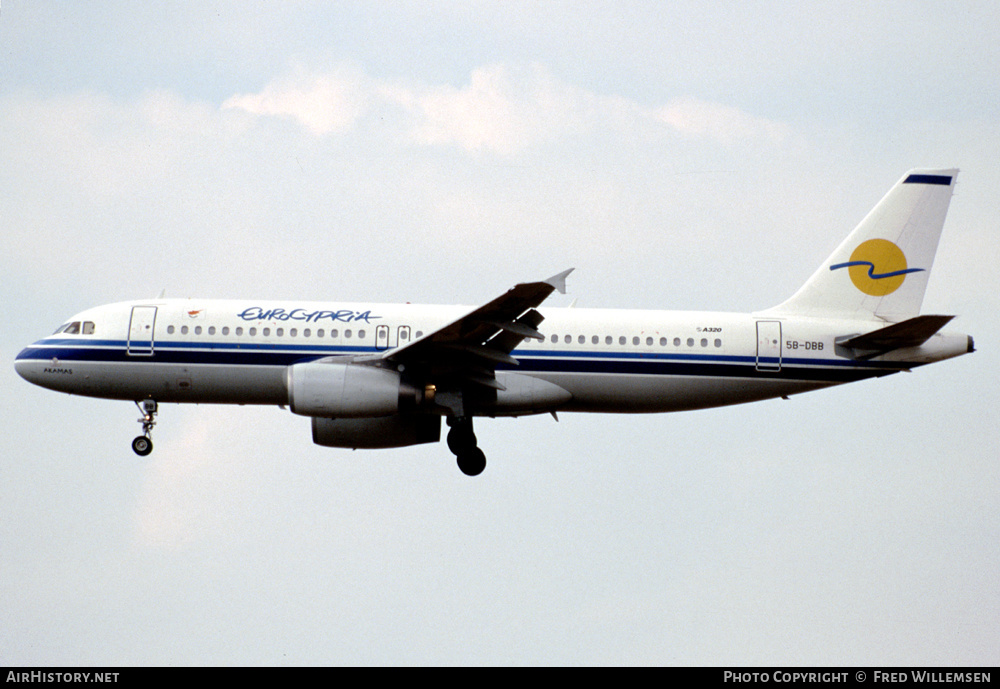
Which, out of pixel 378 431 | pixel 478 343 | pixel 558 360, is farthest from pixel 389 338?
pixel 558 360

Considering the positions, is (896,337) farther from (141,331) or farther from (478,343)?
(141,331)

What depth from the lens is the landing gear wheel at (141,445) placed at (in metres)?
32.2

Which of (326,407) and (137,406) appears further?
(137,406)

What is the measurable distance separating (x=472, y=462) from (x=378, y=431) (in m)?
2.75

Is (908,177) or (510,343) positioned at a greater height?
(908,177)

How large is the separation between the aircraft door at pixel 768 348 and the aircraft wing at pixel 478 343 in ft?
20.7

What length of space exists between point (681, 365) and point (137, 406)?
13.6 metres

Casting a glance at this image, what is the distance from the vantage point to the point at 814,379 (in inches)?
1255

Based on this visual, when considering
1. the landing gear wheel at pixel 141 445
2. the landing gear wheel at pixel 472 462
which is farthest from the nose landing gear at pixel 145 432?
the landing gear wheel at pixel 472 462
